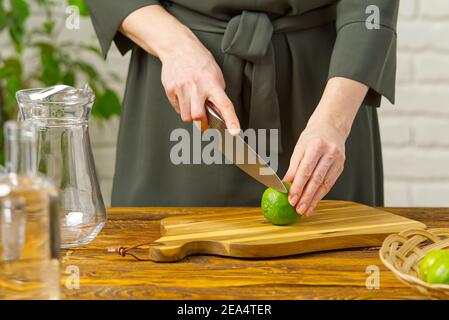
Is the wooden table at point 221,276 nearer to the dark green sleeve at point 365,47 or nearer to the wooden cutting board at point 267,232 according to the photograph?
the wooden cutting board at point 267,232

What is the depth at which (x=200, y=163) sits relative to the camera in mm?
1728

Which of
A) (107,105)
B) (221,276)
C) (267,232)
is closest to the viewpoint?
(221,276)

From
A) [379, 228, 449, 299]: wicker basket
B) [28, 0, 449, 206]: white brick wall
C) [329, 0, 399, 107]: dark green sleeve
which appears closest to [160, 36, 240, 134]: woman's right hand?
[329, 0, 399, 107]: dark green sleeve

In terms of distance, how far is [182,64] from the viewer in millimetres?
1538

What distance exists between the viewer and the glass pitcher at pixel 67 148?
49.3 inches

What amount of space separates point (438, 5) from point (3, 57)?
→ 1.51 m

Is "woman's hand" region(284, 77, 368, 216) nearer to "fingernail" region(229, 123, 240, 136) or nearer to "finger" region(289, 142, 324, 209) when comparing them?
"finger" region(289, 142, 324, 209)

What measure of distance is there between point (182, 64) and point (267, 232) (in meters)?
0.38

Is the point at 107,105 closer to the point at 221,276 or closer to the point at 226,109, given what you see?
the point at 226,109

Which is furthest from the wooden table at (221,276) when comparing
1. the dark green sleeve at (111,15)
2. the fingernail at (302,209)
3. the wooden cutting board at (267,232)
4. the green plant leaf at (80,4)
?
the green plant leaf at (80,4)

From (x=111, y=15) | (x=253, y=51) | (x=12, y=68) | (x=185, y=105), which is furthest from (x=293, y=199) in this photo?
(x=12, y=68)

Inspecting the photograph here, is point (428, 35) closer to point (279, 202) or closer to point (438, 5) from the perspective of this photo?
point (438, 5)

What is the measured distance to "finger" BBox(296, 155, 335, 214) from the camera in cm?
142
